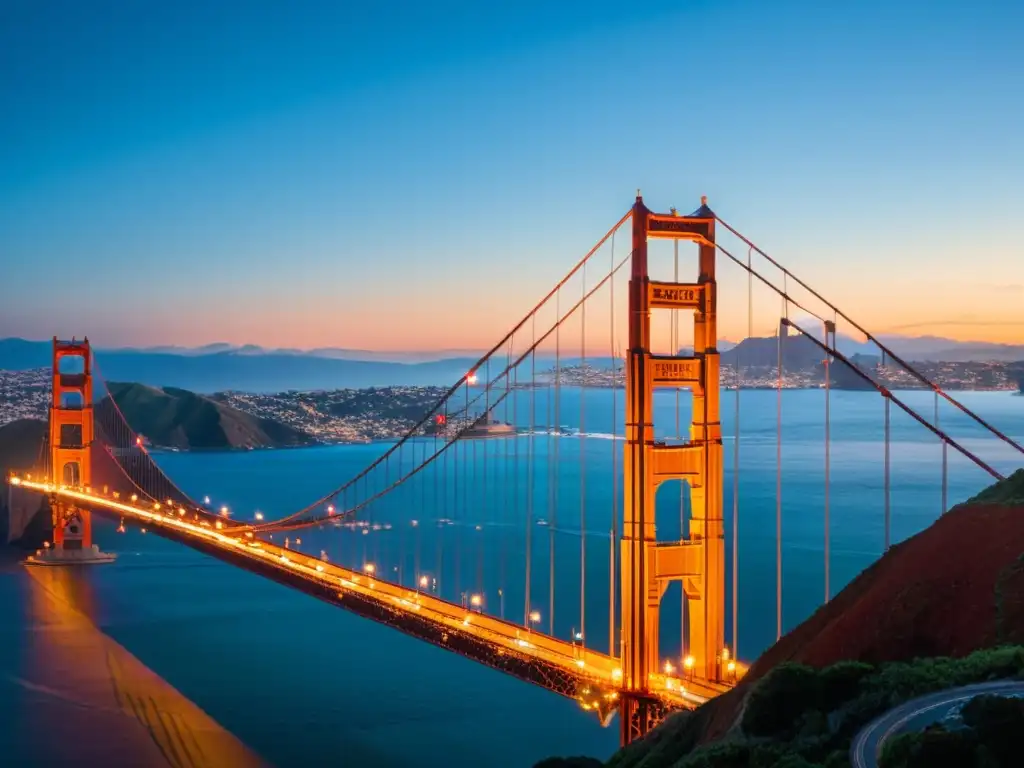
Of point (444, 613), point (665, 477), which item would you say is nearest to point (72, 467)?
point (444, 613)

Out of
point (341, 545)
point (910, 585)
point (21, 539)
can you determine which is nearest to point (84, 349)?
point (21, 539)

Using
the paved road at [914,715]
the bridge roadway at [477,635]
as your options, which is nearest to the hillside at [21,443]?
the bridge roadway at [477,635]

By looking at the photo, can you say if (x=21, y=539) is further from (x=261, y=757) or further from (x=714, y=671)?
(x=714, y=671)

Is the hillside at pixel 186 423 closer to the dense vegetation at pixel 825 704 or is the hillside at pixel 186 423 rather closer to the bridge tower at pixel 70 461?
the bridge tower at pixel 70 461

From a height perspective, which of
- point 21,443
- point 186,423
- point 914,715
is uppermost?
point 914,715

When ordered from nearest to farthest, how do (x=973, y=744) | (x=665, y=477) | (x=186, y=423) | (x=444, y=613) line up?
1. (x=973, y=744)
2. (x=665, y=477)
3. (x=444, y=613)
4. (x=186, y=423)

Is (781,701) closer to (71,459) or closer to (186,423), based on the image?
(71,459)

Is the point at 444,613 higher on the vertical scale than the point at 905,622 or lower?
lower
